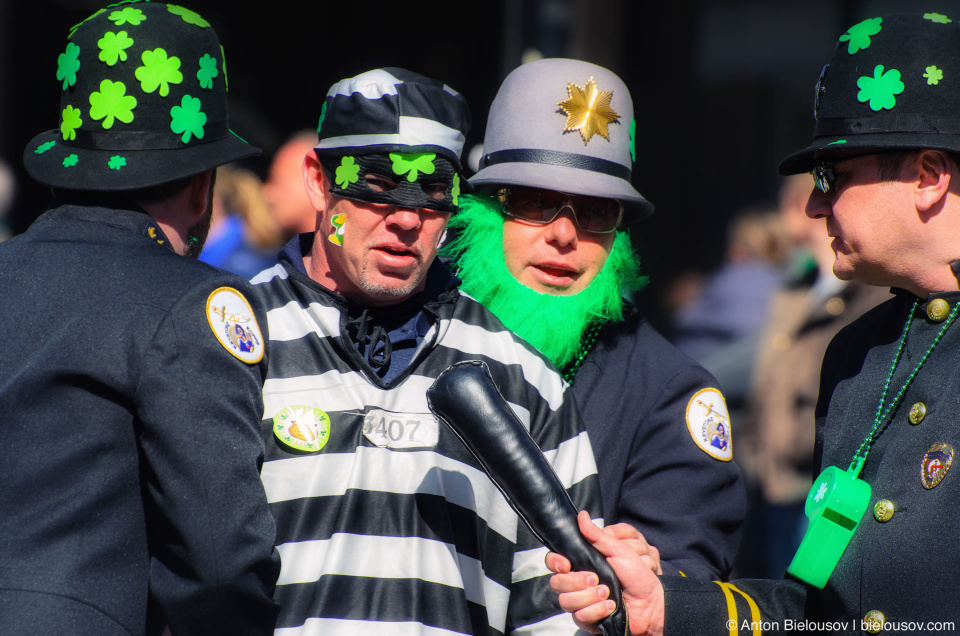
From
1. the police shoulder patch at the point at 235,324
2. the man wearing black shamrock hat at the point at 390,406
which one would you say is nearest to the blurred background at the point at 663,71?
the man wearing black shamrock hat at the point at 390,406

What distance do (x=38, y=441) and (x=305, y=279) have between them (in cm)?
88

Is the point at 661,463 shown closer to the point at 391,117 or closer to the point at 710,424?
the point at 710,424

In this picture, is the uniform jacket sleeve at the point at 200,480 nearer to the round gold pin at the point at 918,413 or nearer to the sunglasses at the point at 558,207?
the sunglasses at the point at 558,207

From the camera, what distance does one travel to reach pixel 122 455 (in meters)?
2.20

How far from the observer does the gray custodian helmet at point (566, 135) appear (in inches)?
130

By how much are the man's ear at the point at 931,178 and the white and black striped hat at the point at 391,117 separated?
1.19 m

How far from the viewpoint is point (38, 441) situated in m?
2.15

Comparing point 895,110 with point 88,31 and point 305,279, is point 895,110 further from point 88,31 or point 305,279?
point 88,31

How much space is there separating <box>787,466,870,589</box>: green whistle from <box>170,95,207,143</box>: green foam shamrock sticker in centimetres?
168

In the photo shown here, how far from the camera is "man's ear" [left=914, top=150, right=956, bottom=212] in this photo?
2441mm

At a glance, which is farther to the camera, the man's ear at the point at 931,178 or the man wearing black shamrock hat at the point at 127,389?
the man's ear at the point at 931,178

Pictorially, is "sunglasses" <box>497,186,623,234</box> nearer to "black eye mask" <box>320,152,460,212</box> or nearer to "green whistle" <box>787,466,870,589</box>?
"black eye mask" <box>320,152,460,212</box>

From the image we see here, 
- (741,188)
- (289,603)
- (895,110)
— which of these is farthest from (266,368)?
(741,188)

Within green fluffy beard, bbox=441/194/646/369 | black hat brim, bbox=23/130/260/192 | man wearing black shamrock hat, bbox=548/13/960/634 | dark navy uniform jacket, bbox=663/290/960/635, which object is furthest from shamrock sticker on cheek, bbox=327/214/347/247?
dark navy uniform jacket, bbox=663/290/960/635
